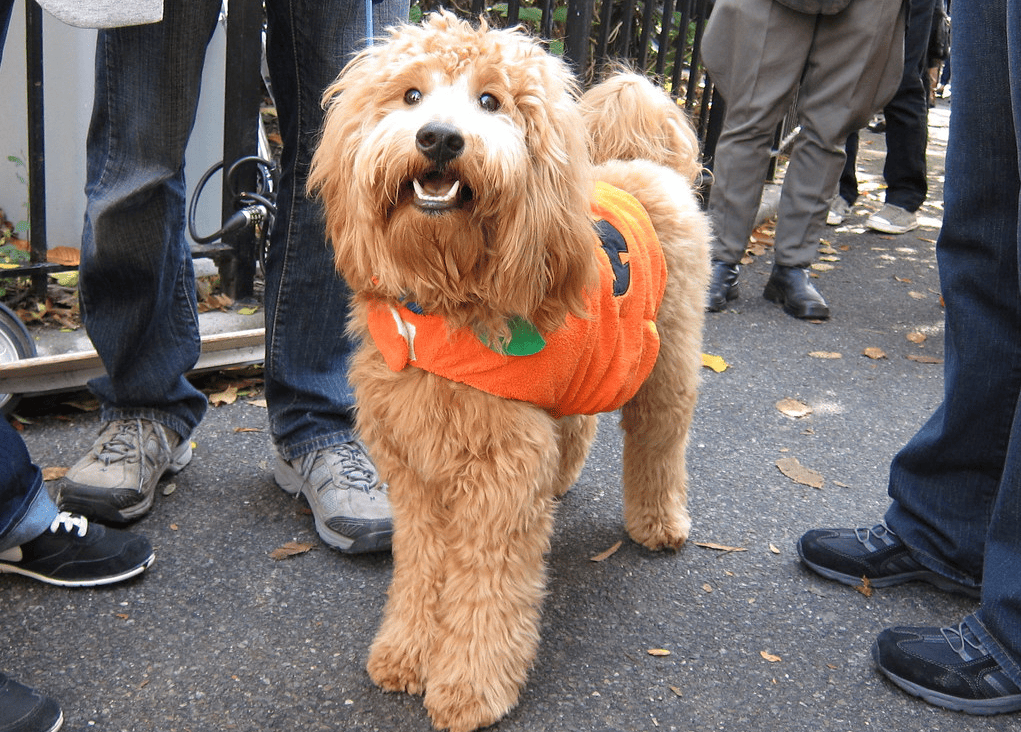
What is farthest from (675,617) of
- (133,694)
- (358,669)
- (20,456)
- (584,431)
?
(20,456)

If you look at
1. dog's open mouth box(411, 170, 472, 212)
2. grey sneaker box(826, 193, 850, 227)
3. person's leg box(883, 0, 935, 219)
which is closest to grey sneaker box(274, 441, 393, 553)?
dog's open mouth box(411, 170, 472, 212)

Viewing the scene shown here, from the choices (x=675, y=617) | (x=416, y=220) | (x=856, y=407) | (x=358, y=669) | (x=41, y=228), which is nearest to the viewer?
(x=416, y=220)

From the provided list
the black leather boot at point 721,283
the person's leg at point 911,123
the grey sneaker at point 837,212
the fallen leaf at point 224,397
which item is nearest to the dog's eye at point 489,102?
the fallen leaf at point 224,397

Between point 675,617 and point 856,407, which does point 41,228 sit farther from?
point 856,407

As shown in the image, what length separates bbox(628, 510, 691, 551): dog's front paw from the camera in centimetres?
265

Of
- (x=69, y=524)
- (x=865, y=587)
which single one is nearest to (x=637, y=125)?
(x=865, y=587)

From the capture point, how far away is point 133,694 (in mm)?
1942

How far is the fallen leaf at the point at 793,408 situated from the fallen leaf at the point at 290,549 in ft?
6.86

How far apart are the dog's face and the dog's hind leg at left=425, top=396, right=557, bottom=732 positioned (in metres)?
0.27

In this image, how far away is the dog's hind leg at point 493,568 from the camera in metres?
1.92

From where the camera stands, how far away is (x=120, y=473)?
2533 millimetres

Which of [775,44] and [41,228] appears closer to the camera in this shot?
[41,228]

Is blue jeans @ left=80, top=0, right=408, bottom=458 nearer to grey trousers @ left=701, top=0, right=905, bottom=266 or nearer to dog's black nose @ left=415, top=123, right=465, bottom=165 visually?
dog's black nose @ left=415, top=123, right=465, bottom=165

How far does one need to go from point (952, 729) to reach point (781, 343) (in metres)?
2.66
